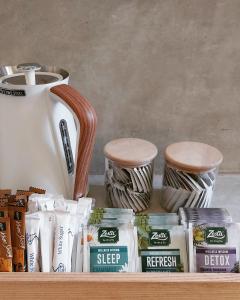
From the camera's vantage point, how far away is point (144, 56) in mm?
808

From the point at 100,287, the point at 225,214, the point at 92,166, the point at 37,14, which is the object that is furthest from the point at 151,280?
the point at 37,14

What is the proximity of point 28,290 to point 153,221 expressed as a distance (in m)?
0.24

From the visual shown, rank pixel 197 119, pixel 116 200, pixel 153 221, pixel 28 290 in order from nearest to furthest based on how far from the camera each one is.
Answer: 1. pixel 28 290
2. pixel 153 221
3. pixel 116 200
4. pixel 197 119

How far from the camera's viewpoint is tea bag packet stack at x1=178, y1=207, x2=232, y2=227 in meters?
0.62

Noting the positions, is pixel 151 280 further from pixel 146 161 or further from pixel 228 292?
→ pixel 146 161

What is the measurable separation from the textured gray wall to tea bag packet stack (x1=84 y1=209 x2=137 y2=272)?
33cm

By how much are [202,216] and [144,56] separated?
1.24ft

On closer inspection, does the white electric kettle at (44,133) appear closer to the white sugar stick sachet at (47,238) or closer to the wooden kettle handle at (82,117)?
the wooden kettle handle at (82,117)

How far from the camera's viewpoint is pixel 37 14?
0.77m

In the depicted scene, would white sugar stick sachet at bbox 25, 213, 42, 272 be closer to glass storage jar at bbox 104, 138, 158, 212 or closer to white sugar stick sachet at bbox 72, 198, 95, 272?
white sugar stick sachet at bbox 72, 198, 95, 272

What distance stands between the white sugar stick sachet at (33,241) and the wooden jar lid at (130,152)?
0.20 meters

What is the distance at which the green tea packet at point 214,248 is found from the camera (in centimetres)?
55

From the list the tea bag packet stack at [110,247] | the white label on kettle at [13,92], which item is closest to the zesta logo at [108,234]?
the tea bag packet stack at [110,247]

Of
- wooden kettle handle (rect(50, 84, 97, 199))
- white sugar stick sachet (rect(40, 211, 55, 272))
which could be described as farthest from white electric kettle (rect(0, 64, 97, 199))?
white sugar stick sachet (rect(40, 211, 55, 272))
